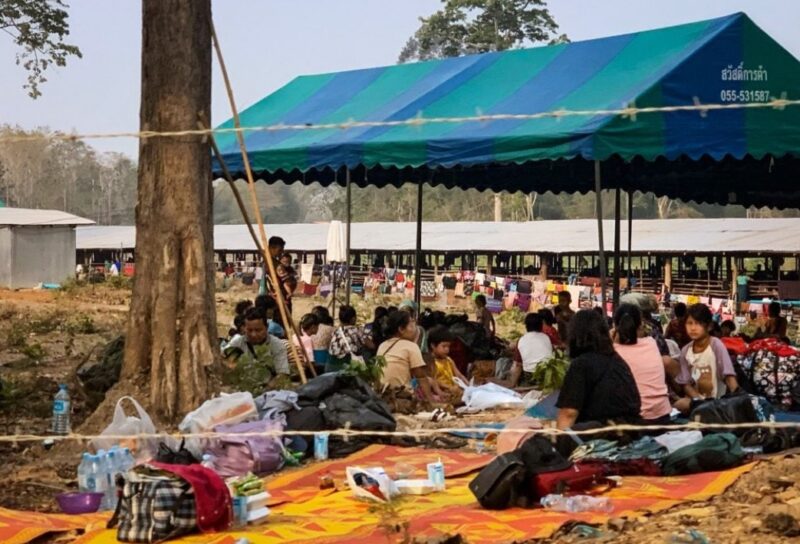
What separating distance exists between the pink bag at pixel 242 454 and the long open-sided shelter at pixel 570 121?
6.75 feet

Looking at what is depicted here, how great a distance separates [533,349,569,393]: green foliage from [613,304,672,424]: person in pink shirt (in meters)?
2.76

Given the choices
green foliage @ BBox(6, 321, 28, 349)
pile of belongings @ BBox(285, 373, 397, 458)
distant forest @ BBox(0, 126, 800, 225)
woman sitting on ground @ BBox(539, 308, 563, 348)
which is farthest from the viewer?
distant forest @ BBox(0, 126, 800, 225)

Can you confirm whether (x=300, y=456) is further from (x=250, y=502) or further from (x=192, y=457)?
(x=250, y=502)

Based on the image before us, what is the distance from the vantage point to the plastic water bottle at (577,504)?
542cm

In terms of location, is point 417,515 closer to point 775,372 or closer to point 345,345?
point 775,372

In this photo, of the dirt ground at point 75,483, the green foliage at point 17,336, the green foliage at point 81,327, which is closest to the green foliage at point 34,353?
the dirt ground at point 75,483

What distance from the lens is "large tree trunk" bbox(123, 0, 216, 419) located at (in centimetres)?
781

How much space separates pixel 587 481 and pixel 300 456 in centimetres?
202

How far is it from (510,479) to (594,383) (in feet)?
3.52

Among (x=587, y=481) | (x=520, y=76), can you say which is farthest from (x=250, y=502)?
(x=520, y=76)

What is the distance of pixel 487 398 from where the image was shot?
9578 mm

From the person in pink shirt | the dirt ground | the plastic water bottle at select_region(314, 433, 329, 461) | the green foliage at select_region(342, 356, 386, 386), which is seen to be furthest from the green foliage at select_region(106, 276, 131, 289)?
the person in pink shirt

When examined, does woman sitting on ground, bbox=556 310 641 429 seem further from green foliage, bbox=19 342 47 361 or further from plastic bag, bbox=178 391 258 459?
green foliage, bbox=19 342 47 361

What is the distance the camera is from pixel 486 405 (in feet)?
31.1
